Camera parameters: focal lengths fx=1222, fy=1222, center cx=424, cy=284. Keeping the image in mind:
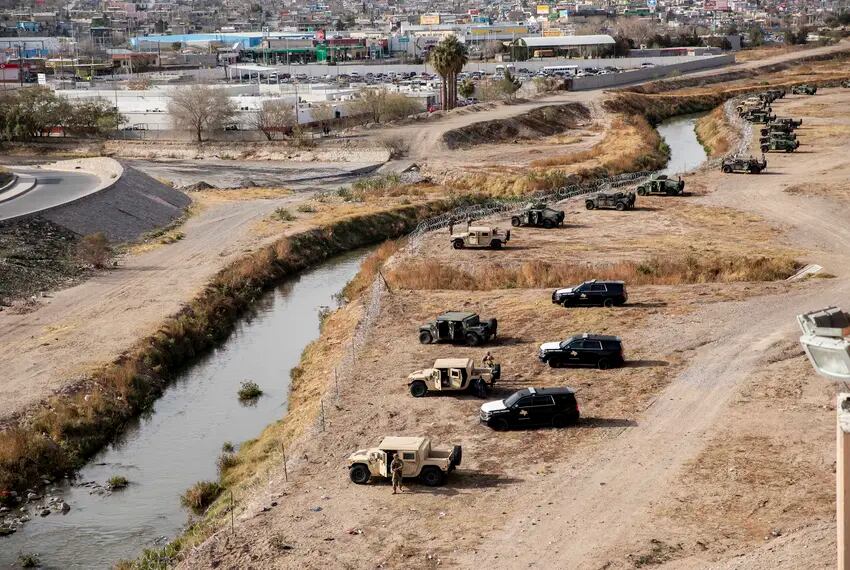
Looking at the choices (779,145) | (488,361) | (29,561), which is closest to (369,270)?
(488,361)

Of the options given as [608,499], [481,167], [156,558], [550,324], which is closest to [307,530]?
[156,558]

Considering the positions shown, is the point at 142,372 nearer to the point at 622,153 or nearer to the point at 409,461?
the point at 409,461

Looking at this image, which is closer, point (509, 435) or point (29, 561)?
point (29, 561)

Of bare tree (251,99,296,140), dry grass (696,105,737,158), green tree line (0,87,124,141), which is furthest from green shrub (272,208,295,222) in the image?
green tree line (0,87,124,141)

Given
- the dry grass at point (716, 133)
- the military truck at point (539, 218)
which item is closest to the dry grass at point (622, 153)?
the dry grass at point (716, 133)

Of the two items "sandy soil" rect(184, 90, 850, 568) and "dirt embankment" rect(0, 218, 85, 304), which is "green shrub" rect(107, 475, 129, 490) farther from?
"dirt embankment" rect(0, 218, 85, 304)
